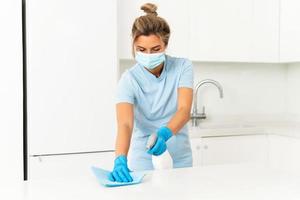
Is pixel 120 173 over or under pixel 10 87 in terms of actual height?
under

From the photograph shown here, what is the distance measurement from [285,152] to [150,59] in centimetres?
169

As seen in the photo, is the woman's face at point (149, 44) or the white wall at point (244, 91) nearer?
the woman's face at point (149, 44)

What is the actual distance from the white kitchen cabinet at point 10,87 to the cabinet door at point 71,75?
65 millimetres

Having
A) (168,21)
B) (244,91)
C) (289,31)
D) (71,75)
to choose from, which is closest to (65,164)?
(71,75)

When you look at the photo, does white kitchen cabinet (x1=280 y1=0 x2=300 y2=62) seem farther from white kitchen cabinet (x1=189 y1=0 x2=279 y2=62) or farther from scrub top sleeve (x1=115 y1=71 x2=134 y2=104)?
scrub top sleeve (x1=115 y1=71 x2=134 y2=104)

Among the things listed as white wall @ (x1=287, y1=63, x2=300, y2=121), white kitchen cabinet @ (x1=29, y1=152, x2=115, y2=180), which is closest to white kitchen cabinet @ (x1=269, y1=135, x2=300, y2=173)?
white wall @ (x1=287, y1=63, x2=300, y2=121)

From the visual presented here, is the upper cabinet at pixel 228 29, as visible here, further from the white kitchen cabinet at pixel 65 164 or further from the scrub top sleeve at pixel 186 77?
the scrub top sleeve at pixel 186 77

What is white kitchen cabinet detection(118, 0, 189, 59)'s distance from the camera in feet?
10.7

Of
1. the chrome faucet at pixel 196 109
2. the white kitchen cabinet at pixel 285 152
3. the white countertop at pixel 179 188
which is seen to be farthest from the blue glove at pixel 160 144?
the chrome faucet at pixel 196 109

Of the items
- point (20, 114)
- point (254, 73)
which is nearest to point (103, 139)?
point (20, 114)

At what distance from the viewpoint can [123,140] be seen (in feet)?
6.36

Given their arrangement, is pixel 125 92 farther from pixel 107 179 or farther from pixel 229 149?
pixel 229 149

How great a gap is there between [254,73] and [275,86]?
0.83 ft

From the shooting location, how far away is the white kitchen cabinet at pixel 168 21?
326 centimetres
